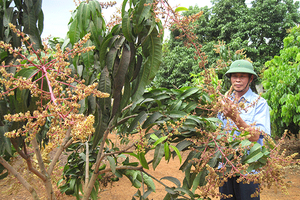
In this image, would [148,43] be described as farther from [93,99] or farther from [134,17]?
[93,99]

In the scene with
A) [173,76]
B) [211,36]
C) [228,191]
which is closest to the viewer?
[228,191]

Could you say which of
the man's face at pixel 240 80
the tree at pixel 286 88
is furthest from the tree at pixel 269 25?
the man's face at pixel 240 80

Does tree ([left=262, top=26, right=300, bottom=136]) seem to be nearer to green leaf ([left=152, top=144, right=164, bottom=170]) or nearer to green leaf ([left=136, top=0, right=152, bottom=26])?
green leaf ([left=152, top=144, right=164, bottom=170])

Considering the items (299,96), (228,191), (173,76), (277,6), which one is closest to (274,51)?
(277,6)

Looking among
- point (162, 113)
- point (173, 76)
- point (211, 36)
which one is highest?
point (211, 36)

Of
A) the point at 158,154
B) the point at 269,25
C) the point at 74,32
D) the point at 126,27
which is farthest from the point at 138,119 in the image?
the point at 269,25

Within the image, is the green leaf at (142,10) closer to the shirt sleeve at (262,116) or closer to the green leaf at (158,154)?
the green leaf at (158,154)

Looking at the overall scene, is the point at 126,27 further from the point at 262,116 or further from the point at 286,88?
the point at 286,88

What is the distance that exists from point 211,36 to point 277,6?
3.81m

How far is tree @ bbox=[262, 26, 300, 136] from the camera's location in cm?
437

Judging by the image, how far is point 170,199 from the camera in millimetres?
1160

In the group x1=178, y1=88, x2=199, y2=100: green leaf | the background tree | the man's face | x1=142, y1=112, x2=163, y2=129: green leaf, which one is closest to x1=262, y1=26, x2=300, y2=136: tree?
the man's face

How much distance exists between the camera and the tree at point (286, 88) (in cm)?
437

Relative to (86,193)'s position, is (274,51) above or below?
above
